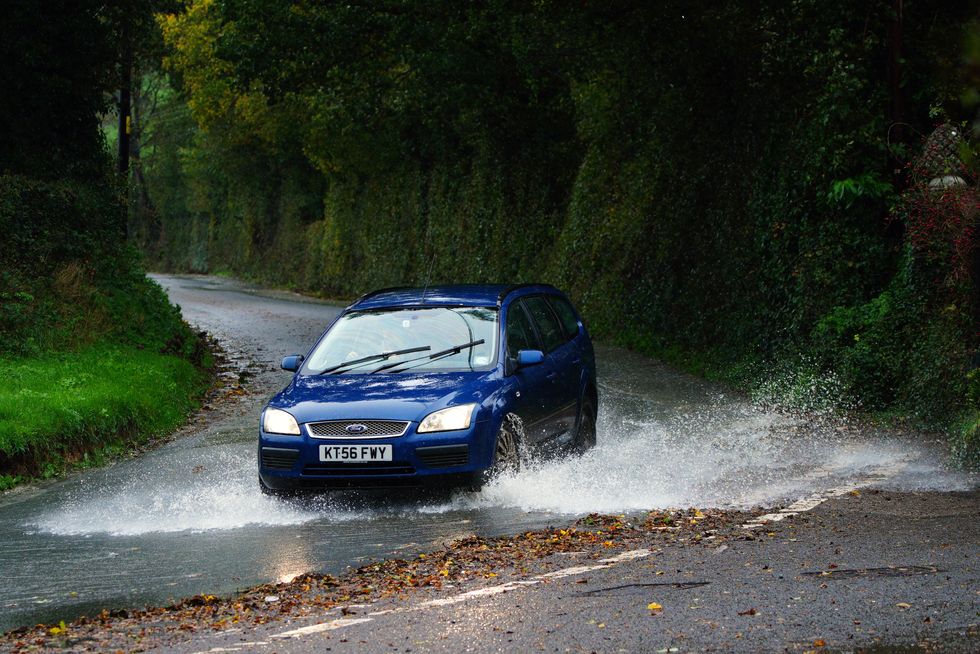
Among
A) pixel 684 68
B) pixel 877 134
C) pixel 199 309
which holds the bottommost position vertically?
pixel 199 309

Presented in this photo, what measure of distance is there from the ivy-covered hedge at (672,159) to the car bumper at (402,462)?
209 inches

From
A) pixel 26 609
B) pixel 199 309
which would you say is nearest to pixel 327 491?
pixel 26 609

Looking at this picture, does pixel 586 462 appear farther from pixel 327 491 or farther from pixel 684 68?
pixel 684 68

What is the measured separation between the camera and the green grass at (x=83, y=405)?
1263 centimetres

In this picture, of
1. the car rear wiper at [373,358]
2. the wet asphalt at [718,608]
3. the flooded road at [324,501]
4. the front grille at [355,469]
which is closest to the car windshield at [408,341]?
the car rear wiper at [373,358]

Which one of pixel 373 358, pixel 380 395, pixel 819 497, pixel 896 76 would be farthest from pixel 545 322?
pixel 896 76

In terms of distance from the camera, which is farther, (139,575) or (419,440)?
(419,440)

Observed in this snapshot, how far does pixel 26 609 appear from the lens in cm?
721

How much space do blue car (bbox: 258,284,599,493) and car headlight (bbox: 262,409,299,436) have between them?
0.01 m

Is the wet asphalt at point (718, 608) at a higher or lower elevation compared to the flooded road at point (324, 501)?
higher

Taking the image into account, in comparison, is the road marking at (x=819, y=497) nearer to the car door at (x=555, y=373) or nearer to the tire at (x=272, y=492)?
the car door at (x=555, y=373)

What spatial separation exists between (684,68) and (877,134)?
558cm

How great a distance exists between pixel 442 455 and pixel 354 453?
2.20 ft

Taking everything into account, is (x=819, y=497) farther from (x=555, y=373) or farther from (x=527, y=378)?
(x=555, y=373)
